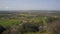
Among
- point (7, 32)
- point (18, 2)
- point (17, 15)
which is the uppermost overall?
point (18, 2)

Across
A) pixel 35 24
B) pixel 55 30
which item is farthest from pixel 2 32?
pixel 55 30

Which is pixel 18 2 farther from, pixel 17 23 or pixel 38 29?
pixel 38 29

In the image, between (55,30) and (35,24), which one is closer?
(55,30)

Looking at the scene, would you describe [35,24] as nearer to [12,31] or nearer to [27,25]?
[27,25]

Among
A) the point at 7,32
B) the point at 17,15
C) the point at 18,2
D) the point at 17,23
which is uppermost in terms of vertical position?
the point at 18,2

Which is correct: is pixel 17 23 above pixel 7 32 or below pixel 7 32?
above

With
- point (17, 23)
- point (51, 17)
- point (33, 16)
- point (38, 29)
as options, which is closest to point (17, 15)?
point (17, 23)
